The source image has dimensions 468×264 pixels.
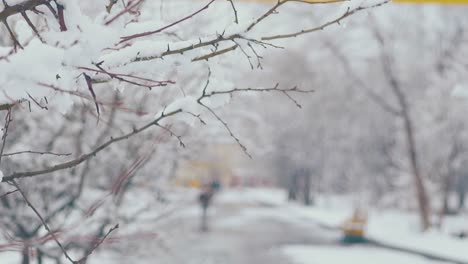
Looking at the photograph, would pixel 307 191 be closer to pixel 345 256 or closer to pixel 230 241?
pixel 230 241

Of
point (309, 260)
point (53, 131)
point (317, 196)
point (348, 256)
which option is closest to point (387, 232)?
point (348, 256)

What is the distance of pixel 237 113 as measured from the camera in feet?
34.4

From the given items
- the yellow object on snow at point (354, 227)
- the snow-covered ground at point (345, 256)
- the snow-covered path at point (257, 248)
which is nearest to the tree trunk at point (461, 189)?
the snow-covered path at point (257, 248)

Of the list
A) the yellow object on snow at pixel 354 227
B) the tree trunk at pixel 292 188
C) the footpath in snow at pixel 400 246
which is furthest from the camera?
the tree trunk at pixel 292 188

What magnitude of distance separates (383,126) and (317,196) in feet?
58.0

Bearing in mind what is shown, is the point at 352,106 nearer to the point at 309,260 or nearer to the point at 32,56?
the point at 309,260

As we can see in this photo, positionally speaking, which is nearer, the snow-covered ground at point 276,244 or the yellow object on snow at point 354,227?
the snow-covered ground at point 276,244

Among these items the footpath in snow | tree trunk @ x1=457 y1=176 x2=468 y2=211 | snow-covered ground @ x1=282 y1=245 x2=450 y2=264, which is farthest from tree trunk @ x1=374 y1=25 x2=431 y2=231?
tree trunk @ x1=457 y1=176 x2=468 y2=211

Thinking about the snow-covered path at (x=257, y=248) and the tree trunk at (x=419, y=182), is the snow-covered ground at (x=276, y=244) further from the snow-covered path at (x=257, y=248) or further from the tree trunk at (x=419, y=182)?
the tree trunk at (x=419, y=182)

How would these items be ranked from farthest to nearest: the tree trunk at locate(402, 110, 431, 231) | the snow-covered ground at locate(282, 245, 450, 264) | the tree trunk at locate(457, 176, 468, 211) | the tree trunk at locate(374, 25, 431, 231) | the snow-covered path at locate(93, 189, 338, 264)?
the tree trunk at locate(457, 176, 468, 211)
the tree trunk at locate(402, 110, 431, 231)
the tree trunk at locate(374, 25, 431, 231)
the snow-covered ground at locate(282, 245, 450, 264)
the snow-covered path at locate(93, 189, 338, 264)

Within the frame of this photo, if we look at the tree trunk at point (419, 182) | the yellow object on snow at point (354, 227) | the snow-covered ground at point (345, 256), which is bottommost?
the snow-covered ground at point (345, 256)

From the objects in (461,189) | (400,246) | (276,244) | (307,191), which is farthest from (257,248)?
(461,189)

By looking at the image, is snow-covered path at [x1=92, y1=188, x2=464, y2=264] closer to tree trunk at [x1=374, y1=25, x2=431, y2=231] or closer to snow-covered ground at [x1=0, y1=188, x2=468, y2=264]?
snow-covered ground at [x1=0, y1=188, x2=468, y2=264]

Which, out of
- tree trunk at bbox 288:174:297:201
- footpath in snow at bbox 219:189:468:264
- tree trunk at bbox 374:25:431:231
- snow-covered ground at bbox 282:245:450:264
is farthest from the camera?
tree trunk at bbox 288:174:297:201
